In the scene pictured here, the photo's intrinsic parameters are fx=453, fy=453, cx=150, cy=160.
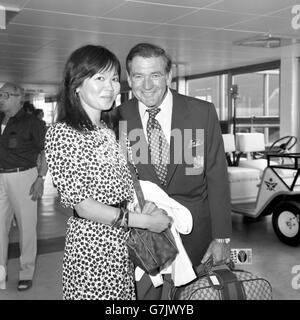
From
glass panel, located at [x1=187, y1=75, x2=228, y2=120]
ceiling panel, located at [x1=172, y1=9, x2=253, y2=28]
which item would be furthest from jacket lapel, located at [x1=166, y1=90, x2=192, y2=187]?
glass panel, located at [x1=187, y1=75, x2=228, y2=120]

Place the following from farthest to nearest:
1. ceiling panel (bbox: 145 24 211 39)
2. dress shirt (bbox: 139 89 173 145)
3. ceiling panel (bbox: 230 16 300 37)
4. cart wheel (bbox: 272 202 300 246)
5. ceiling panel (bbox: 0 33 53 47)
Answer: ceiling panel (bbox: 0 33 53 47)
ceiling panel (bbox: 145 24 211 39)
ceiling panel (bbox: 230 16 300 37)
cart wheel (bbox: 272 202 300 246)
dress shirt (bbox: 139 89 173 145)

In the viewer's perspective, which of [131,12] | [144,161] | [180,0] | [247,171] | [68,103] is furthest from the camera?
[247,171]

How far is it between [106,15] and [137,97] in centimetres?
373

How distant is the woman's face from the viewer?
1.49 meters

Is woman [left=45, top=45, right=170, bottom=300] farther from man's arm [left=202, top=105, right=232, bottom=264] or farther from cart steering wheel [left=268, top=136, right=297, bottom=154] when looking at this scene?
cart steering wheel [left=268, top=136, right=297, bottom=154]

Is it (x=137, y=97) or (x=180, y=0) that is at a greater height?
(x=180, y=0)

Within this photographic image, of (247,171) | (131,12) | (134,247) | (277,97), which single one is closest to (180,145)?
(134,247)

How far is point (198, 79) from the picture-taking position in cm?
1285

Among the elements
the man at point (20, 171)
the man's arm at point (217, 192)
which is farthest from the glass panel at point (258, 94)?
the man's arm at point (217, 192)

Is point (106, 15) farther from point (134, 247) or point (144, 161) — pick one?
point (134, 247)

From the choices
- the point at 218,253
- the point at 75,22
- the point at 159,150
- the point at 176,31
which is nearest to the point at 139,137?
the point at 159,150

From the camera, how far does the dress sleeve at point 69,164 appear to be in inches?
55.5

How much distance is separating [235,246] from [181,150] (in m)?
3.10

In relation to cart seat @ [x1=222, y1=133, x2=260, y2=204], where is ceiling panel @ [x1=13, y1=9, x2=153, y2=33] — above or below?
above
